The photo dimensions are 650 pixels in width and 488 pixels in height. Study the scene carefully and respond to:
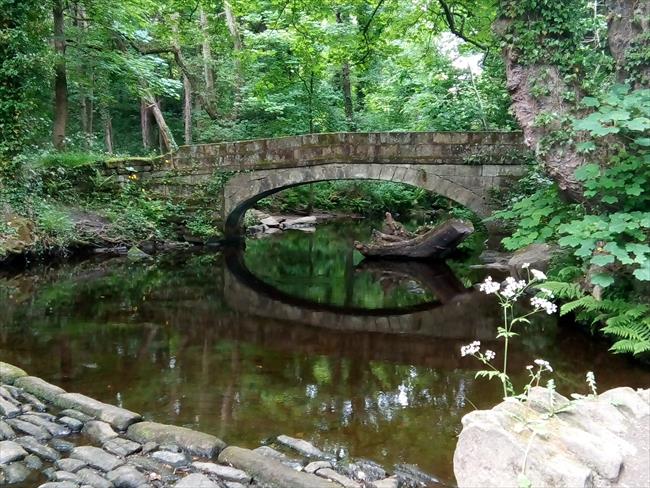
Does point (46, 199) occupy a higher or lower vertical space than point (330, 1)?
lower

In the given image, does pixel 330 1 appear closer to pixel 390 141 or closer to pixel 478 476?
pixel 390 141

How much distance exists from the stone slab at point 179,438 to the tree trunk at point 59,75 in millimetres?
8874

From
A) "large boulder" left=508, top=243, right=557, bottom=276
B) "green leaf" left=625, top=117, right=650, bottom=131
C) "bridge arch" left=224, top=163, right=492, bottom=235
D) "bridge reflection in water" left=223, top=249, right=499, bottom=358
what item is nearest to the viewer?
"green leaf" left=625, top=117, right=650, bottom=131

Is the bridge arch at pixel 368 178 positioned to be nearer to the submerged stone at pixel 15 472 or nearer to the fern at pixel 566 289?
the fern at pixel 566 289

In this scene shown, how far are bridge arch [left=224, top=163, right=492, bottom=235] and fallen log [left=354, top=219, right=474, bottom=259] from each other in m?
0.57

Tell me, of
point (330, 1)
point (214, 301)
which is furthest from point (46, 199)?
point (330, 1)

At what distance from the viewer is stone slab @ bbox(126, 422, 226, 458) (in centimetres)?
321

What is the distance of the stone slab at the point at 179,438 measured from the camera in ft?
10.5

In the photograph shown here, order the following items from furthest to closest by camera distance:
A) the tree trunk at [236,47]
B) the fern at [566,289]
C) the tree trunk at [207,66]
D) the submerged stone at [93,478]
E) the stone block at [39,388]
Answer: the tree trunk at [236,47], the tree trunk at [207,66], the fern at [566,289], the stone block at [39,388], the submerged stone at [93,478]

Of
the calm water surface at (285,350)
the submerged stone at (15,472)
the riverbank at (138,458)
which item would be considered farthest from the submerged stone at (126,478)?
the calm water surface at (285,350)

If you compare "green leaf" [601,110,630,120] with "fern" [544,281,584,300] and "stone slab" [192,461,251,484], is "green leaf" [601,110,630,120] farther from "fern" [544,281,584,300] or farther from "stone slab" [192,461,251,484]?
"stone slab" [192,461,251,484]

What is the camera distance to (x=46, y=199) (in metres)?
10.7

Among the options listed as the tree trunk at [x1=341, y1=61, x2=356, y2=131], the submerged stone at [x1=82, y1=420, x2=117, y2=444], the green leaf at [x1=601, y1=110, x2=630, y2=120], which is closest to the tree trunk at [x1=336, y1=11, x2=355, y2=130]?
the tree trunk at [x1=341, y1=61, x2=356, y2=131]

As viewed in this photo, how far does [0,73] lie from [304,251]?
7.00 metres
